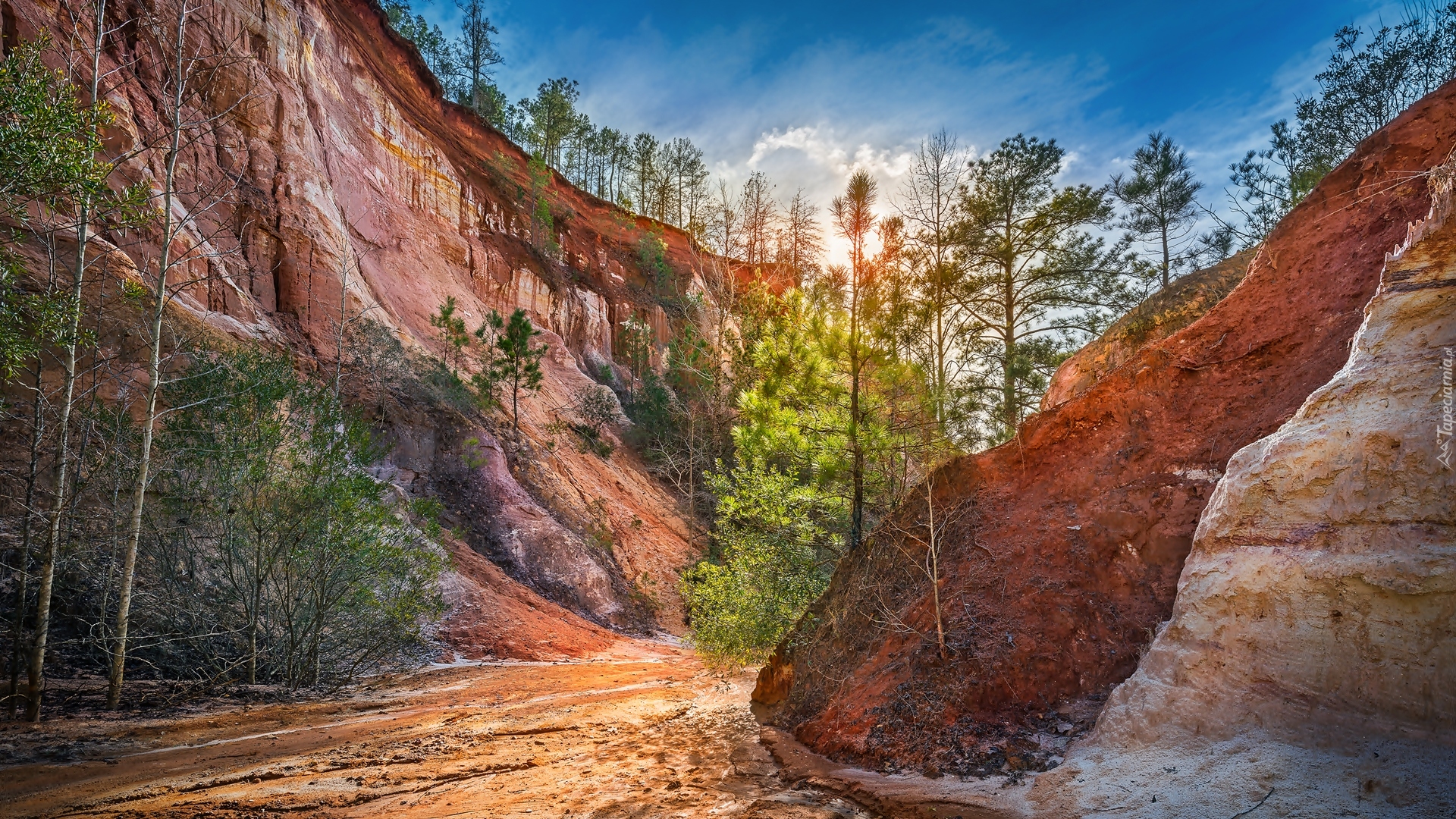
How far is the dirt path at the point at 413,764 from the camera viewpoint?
15.4 feet

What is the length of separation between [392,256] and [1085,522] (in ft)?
90.8

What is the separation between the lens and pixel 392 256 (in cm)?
2623

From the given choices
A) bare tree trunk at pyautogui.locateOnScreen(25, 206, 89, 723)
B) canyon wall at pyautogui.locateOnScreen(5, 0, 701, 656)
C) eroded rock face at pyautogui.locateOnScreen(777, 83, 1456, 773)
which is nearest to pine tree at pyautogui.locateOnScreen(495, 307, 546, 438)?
canyon wall at pyautogui.locateOnScreen(5, 0, 701, 656)

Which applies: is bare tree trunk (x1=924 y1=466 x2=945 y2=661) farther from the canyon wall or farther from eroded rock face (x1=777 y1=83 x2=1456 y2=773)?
the canyon wall

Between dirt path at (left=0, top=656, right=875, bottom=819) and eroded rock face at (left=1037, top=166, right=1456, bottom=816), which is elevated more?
eroded rock face at (left=1037, top=166, right=1456, bottom=816)

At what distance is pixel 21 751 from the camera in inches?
228

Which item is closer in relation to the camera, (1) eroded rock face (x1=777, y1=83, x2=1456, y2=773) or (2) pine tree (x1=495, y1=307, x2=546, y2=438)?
(1) eroded rock face (x1=777, y1=83, x2=1456, y2=773)

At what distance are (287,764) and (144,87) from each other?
21252mm

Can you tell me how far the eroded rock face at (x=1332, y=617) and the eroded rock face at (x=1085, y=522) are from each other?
0.89 m

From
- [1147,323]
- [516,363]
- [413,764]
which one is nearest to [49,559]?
[413,764]

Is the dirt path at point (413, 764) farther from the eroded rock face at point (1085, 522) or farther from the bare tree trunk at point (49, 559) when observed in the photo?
the eroded rock face at point (1085, 522)

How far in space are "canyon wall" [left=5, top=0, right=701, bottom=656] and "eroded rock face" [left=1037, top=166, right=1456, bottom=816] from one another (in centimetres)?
1516

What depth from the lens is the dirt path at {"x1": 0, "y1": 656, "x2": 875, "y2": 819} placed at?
470 cm

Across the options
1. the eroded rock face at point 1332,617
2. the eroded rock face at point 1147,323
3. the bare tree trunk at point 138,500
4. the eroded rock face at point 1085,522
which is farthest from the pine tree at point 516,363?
the eroded rock face at point 1332,617
